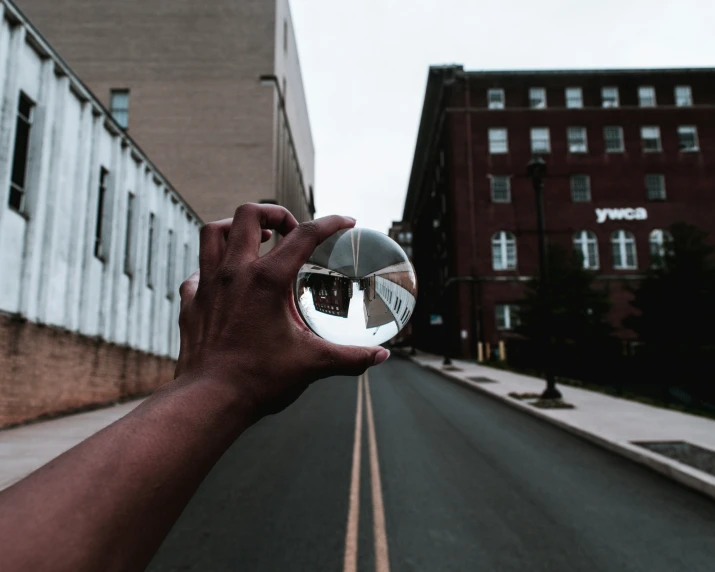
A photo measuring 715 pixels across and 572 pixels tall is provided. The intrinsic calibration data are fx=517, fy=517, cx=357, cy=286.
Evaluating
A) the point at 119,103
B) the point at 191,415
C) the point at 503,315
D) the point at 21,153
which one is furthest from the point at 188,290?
the point at 503,315

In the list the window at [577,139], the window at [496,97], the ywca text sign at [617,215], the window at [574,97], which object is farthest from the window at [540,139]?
the ywca text sign at [617,215]

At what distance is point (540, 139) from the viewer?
42625mm

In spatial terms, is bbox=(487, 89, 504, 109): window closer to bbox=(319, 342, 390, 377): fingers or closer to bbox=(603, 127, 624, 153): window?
bbox=(603, 127, 624, 153): window

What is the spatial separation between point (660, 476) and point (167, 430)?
304 inches

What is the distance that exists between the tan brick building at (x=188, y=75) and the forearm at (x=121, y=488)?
33.6 metres

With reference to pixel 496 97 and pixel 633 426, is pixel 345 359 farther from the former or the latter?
pixel 496 97

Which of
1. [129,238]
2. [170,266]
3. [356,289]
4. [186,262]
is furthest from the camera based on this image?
[186,262]

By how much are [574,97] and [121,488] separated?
160ft

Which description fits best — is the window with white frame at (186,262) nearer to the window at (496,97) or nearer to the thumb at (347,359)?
the thumb at (347,359)

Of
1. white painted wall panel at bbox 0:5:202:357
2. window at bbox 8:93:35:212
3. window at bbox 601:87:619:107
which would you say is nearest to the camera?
white painted wall panel at bbox 0:5:202:357

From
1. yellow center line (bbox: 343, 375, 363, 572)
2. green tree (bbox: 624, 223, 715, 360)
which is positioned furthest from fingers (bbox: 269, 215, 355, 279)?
green tree (bbox: 624, 223, 715, 360)

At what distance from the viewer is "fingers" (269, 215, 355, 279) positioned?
4.28 ft

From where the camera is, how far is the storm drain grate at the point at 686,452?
23.1 feet

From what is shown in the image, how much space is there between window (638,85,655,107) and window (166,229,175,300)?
4101 cm
